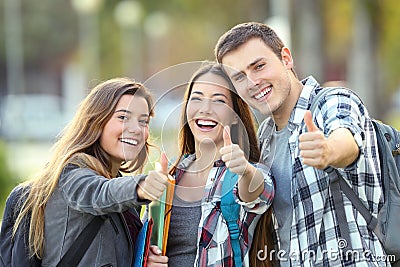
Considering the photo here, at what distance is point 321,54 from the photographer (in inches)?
784

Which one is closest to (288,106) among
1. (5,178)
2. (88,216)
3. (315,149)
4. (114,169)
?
(315,149)

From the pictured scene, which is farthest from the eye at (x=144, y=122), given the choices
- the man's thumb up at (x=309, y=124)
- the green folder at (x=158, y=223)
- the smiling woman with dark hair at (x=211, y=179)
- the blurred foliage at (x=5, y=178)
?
the blurred foliage at (x=5, y=178)

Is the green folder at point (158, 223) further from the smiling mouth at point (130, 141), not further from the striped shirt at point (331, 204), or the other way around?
the striped shirt at point (331, 204)

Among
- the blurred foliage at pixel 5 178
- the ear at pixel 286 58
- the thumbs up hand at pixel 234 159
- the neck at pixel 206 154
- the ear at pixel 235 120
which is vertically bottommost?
the thumbs up hand at pixel 234 159

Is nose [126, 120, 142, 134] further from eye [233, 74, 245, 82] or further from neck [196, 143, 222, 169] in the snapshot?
eye [233, 74, 245, 82]

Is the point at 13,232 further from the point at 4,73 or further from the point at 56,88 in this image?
the point at 56,88

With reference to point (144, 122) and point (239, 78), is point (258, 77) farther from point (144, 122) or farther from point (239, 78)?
point (144, 122)

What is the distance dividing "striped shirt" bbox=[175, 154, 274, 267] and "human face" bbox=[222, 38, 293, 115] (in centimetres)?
32

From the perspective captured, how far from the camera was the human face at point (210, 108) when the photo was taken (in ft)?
12.5

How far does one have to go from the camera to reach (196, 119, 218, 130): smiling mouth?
383cm

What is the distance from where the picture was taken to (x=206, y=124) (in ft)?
12.6

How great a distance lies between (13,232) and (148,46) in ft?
186

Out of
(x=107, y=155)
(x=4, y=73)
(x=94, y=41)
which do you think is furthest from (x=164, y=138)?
(x=4, y=73)

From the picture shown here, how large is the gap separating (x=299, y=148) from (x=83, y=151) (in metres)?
1.17
